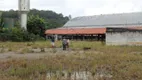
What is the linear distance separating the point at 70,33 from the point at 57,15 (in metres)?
65.8

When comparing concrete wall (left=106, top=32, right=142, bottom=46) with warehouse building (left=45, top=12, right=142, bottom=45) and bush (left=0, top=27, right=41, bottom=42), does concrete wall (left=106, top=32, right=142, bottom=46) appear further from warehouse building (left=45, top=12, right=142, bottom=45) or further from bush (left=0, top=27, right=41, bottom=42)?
bush (left=0, top=27, right=41, bottom=42)

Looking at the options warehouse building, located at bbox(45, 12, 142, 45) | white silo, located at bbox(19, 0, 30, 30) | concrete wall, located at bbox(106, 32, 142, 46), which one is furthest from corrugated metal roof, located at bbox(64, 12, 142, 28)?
concrete wall, located at bbox(106, 32, 142, 46)

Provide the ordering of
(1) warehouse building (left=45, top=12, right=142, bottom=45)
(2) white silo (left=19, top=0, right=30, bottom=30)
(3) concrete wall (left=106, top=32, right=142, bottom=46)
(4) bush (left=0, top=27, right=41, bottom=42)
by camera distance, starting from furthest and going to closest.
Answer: (2) white silo (left=19, top=0, right=30, bottom=30) → (4) bush (left=0, top=27, right=41, bottom=42) → (1) warehouse building (left=45, top=12, right=142, bottom=45) → (3) concrete wall (left=106, top=32, right=142, bottom=46)

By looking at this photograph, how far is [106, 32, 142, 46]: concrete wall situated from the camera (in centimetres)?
3009

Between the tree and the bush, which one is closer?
the bush

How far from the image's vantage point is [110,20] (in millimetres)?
63906

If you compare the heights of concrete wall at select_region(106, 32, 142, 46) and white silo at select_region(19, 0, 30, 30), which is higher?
white silo at select_region(19, 0, 30, 30)

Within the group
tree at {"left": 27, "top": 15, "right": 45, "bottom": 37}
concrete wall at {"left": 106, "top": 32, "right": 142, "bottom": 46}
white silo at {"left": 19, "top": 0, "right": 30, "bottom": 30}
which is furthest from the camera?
tree at {"left": 27, "top": 15, "right": 45, "bottom": 37}

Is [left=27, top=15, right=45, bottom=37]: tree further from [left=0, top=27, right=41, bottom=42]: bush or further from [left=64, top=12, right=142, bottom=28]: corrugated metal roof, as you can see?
[left=64, top=12, right=142, bottom=28]: corrugated metal roof

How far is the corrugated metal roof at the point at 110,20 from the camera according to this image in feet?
193

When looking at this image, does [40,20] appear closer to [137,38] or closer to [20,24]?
[20,24]

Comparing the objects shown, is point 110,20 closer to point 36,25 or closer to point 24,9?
point 36,25

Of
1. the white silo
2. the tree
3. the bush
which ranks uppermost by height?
the white silo

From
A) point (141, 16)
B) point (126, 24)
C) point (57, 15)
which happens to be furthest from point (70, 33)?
point (57, 15)
